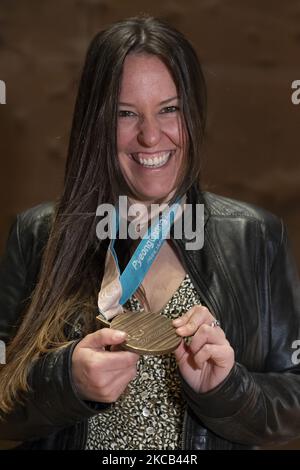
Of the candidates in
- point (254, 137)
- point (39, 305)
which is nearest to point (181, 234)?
point (39, 305)

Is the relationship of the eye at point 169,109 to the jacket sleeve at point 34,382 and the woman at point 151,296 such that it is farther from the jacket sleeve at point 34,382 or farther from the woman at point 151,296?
the jacket sleeve at point 34,382

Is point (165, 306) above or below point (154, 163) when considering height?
below

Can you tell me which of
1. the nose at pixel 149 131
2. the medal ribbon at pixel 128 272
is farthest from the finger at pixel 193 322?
the nose at pixel 149 131

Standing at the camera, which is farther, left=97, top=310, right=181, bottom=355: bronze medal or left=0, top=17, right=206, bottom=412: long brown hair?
left=0, top=17, right=206, bottom=412: long brown hair

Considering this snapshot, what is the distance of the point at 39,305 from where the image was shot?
1.14 meters

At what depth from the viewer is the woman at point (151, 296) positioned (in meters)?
1.05

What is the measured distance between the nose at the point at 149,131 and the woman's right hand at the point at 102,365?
247 mm

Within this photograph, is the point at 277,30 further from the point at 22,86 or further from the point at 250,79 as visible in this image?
the point at 22,86

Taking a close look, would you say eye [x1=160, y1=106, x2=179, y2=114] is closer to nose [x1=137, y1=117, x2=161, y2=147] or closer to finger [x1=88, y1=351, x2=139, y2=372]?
nose [x1=137, y1=117, x2=161, y2=147]

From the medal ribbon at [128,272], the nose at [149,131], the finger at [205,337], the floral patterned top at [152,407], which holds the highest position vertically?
the nose at [149,131]

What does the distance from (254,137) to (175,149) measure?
1.49 ft

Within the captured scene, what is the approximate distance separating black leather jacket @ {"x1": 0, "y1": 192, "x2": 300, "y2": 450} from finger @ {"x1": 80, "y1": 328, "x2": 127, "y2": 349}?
0.20ft

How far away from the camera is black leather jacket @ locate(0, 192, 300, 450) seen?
41.3 inches

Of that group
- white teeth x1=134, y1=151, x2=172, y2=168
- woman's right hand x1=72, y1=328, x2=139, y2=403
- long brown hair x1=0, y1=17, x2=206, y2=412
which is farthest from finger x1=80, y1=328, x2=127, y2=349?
white teeth x1=134, y1=151, x2=172, y2=168
